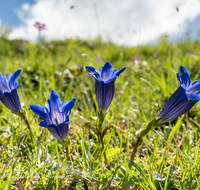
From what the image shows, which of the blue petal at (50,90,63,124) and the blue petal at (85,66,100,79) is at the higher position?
the blue petal at (85,66,100,79)

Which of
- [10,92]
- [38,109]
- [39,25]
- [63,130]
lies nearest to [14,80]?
[10,92]

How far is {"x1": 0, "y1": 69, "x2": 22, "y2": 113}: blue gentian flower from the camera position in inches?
54.5

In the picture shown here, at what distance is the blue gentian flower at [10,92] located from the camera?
1.39 m

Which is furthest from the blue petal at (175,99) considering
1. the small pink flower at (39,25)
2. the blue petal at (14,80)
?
the small pink flower at (39,25)

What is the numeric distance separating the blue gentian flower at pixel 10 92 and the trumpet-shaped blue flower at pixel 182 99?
1121 millimetres

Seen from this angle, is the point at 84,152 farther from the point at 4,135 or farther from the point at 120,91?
the point at 120,91

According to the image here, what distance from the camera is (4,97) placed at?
55.0 inches

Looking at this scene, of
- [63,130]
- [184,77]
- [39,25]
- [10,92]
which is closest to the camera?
[184,77]

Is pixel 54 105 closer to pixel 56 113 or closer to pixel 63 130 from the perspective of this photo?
pixel 56 113

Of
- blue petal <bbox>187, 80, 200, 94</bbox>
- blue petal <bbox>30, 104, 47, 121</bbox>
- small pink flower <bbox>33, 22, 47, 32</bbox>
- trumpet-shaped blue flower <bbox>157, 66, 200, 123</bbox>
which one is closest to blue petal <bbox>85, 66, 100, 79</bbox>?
blue petal <bbox>30, 104, 47, 121</bbox>

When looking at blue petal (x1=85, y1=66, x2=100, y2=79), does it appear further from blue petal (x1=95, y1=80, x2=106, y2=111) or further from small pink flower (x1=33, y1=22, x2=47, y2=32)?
small pink flower (x1=33, y1=22, x2=47, y2=32)

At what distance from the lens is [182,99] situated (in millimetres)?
1176

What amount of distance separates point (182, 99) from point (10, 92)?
49.8 inches

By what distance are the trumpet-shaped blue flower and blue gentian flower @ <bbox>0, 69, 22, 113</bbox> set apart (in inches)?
44.1
